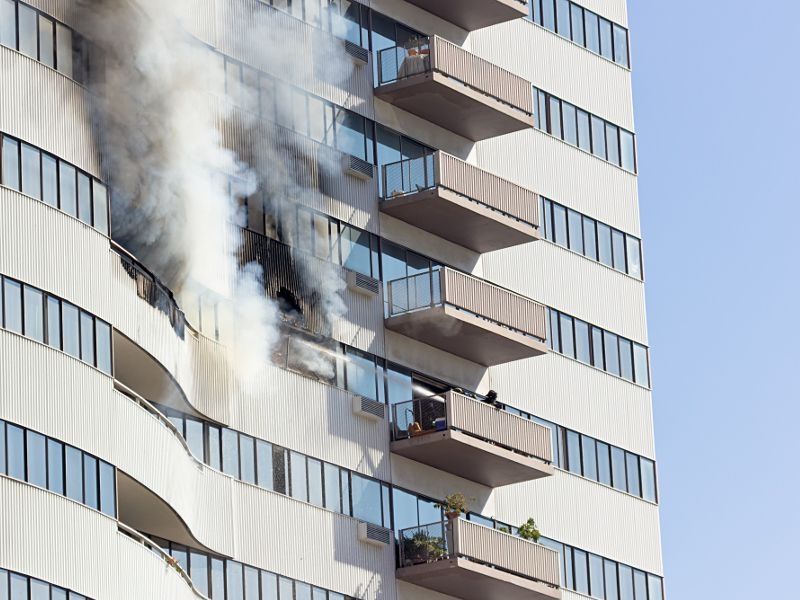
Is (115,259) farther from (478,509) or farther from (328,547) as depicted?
(478,509)

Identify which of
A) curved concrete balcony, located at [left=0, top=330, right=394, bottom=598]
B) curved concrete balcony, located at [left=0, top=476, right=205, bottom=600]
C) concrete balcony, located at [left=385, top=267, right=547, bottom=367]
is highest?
concrete balcony, located at [left=385, top=267, right=547, bottom=367]

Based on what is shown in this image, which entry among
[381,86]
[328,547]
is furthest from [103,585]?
[381,86]

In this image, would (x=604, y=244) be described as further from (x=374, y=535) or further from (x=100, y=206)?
(x=100, y=206)

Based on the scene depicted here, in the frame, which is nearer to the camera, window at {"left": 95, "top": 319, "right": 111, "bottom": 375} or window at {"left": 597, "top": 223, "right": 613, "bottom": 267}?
window at {"left": 95, "top": 319, "right": 111, "bottom": 375}

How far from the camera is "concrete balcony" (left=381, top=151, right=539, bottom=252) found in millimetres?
62562

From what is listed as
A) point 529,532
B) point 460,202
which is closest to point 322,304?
point 460,202

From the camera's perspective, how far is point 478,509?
2479 inches

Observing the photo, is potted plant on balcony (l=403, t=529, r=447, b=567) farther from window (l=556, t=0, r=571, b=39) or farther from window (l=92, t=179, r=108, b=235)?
window (l=556, t=0, r=571, b=39)

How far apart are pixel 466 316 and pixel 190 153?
9.94 m

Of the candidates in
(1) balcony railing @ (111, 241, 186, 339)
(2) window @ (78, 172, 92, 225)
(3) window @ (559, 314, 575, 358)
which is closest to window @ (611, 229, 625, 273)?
(3) window @ (559, 314, 575, 358)

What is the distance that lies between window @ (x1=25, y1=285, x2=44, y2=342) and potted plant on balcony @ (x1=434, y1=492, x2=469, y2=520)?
51.2 feet

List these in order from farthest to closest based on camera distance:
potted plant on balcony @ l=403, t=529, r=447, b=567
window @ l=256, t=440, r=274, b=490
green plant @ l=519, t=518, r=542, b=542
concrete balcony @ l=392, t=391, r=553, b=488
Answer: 1. green plant @ l=519, t=518, r=542, b=542
2. concrete balcony @ l=392, t=391, r=553, b=488
3. potted plant on balcony @ l=403, t=529, r=447, b=567
4. window @ l=256, t=440, r=274, b=490

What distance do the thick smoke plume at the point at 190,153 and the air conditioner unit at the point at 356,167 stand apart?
1731 millimetres

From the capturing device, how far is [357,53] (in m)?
63.1
